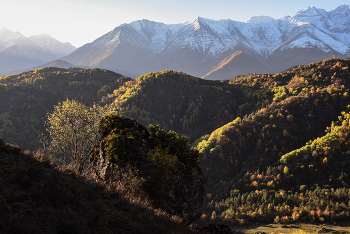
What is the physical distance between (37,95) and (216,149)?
390 feet

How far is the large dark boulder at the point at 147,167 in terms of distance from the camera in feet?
50.6

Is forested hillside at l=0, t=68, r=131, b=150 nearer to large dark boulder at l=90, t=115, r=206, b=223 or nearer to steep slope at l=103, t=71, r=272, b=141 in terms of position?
steep slope at l=103, t=71, r=272, b=141

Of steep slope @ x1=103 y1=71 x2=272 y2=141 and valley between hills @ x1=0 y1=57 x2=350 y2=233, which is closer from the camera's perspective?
valley between hills @ x1=0 y1=57 x2=350 y2=233

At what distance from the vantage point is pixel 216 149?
8581 cm

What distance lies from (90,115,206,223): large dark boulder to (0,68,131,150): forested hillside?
85226 millimetres

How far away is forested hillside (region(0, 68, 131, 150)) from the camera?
95.7 meters

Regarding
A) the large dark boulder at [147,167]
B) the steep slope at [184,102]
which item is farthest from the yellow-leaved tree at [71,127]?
the steep slope at [184,102]

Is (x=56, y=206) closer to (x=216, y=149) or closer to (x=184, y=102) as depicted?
(x=216, y=149)

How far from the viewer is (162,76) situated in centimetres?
15338

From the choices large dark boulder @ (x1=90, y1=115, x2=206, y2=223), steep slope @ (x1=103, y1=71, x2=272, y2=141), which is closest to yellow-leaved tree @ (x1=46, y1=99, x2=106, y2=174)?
large dark boulder @ (x1=90, y1=115, x2=206, y2=223)

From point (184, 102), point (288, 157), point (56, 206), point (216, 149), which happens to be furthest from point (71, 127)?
point (184, 102)

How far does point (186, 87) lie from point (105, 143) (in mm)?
130851

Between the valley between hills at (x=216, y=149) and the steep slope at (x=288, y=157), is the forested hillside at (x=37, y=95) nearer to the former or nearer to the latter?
the valley between hills at (x=216, y=149)

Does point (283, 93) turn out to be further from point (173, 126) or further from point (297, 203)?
point (173, 126)
